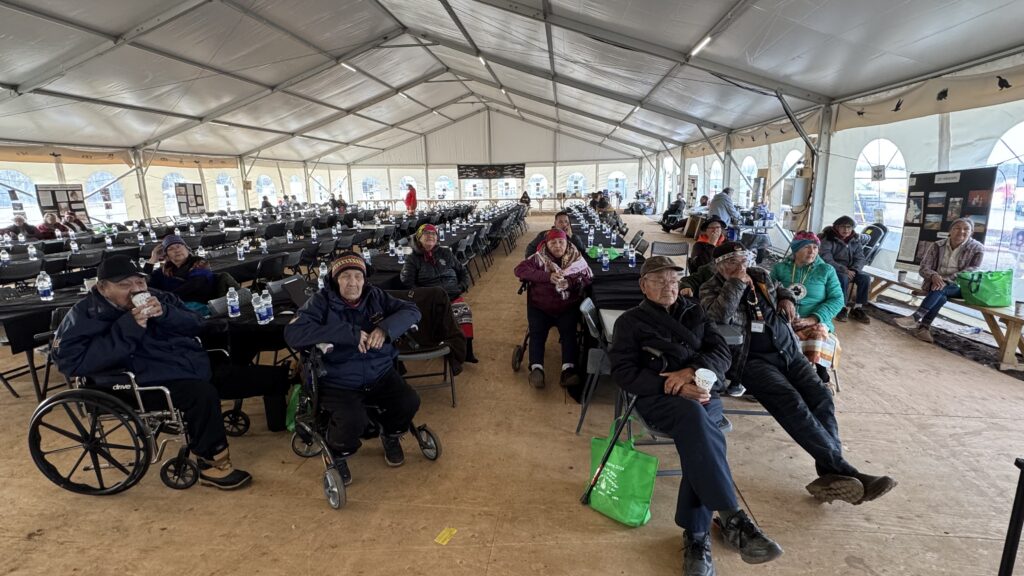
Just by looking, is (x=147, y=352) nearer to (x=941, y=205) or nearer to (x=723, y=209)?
(x=941, y=205)

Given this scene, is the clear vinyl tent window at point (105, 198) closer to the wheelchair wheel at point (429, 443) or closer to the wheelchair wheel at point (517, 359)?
the wheelchair wheel at point (517, 359)

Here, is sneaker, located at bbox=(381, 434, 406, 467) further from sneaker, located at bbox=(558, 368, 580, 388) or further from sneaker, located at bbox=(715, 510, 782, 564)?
sneaker, located at bbox=(715, 510, 782, 564)

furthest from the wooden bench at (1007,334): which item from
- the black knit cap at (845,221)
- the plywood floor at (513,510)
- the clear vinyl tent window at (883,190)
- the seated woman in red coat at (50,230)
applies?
the seated woman in red coat at (50,230)

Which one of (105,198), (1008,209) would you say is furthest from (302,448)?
(105,198)

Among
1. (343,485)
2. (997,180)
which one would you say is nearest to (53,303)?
(343,485)

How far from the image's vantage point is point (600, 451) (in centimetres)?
223

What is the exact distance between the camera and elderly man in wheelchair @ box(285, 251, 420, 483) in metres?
2.23

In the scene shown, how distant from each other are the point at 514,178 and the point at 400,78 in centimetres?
1043

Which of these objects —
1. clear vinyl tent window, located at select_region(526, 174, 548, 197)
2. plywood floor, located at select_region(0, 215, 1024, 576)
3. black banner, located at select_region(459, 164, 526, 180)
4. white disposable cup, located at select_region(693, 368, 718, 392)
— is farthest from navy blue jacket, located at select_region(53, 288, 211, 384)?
clear vinyl tent window, located at select_region(526, 174, 548, 197)

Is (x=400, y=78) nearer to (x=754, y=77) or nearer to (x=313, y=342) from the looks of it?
(x=754, y=77)

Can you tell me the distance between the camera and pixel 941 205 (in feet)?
16.4

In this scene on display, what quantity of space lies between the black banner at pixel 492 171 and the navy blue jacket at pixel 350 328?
887 inches

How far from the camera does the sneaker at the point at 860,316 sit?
16.2 ft

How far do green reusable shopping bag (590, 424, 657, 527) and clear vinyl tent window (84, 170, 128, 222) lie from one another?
1588cm
